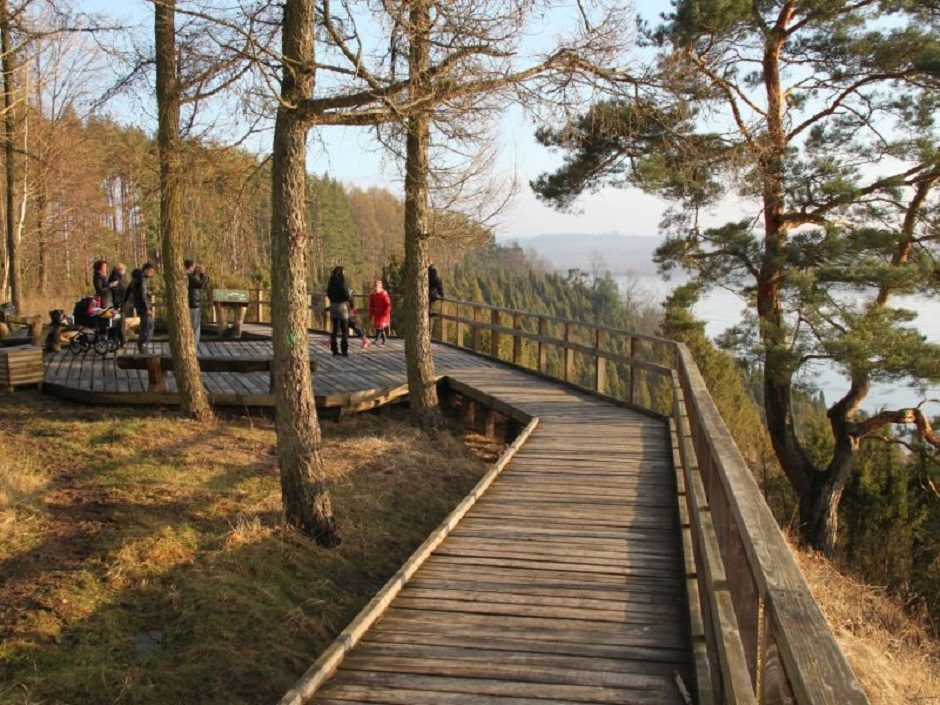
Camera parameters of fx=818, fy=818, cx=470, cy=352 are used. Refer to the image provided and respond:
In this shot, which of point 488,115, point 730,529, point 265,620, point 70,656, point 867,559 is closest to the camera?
point 730,529

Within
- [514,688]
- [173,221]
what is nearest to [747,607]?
[514,688]

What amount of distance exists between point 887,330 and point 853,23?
A: 20.4 feet

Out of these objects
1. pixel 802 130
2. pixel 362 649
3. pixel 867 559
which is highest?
pixel 802 130

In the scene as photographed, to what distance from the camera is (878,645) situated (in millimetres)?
8680

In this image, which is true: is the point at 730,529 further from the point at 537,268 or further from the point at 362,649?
the point at 537,268

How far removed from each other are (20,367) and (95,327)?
370 centimetres

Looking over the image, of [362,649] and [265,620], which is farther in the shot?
[265,620]

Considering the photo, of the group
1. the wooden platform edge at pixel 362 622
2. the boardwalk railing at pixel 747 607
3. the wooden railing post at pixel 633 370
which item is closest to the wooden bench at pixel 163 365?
the wooden platform edge at pixel 362 622

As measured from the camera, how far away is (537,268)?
144 m

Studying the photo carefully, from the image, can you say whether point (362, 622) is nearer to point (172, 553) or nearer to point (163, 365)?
point (172, 553)

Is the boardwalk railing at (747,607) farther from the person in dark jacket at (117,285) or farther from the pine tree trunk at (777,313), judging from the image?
the person in dark jacket at (117,285)

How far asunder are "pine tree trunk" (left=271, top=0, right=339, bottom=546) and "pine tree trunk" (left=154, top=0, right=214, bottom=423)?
2.44 meters

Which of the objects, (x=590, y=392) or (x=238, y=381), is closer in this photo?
(x=238, y=381)

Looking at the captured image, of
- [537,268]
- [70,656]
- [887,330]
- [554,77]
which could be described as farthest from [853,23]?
[537,268]
